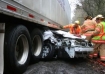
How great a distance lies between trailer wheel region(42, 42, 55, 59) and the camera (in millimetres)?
6191

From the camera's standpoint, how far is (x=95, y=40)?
7316mm

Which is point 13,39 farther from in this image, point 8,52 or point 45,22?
point 45,22

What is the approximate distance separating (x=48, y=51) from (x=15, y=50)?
2.44 meters

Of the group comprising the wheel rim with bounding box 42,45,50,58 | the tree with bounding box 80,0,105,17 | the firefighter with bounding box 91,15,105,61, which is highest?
the tree with bounding box 80,0,105,17

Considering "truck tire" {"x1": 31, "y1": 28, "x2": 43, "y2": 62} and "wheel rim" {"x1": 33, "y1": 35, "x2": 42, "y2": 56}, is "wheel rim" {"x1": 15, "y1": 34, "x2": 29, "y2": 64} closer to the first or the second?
"truck tire" {"x1": 31, "y1": 28, "x2": 43, "y2": 62}

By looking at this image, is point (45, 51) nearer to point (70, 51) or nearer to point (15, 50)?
point (70, 51)

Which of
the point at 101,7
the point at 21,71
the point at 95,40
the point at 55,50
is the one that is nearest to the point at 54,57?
the point at 55,50

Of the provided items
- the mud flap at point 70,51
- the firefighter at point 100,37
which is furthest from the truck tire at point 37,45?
the firefighter at point 100,37

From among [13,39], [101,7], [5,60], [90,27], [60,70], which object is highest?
[101,7]

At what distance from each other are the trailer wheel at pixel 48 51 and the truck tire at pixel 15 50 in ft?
5.07

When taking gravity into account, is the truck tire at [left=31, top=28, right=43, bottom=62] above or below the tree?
below

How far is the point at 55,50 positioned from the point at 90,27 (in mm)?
2628

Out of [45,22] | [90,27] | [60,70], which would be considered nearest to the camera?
[60,70]

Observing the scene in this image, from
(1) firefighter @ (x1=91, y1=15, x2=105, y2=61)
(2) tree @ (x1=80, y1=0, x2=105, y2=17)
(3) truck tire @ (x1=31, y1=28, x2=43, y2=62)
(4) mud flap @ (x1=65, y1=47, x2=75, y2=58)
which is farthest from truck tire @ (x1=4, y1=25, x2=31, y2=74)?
(2) tree @ (x1=80, y1=0, x2=105, y2=17)
